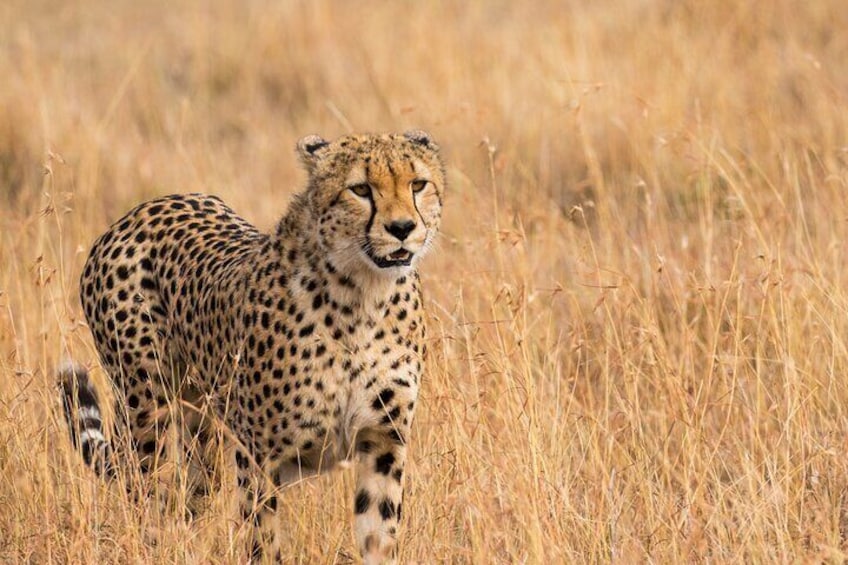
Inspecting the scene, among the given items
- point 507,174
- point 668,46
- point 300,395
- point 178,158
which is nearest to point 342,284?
point 300,395

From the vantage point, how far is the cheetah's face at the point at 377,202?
3.17m

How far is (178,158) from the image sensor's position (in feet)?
22.0

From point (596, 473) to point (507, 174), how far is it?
2800mm

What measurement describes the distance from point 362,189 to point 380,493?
0.64 m

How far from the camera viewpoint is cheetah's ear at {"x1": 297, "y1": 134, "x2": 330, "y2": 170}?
3.47 meters

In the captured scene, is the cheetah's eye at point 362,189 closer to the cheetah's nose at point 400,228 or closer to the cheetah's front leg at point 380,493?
the cheetah's nose at point 400,228

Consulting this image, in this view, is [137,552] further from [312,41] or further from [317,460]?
[312,41]

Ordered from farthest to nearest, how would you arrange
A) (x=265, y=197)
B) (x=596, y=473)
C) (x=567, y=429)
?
(x=265, y=197) → (x=567, y=429) → (x=596, y=473)

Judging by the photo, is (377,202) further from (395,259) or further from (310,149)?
(310,149)

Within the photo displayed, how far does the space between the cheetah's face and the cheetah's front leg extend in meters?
0.38

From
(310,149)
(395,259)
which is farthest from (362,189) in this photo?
(310,149)

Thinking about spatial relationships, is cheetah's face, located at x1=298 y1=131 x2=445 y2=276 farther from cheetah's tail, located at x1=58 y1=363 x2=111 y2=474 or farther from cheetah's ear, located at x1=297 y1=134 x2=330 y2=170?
cheetah's tail, located at x1=58 y1=363 x2=111 y2=474

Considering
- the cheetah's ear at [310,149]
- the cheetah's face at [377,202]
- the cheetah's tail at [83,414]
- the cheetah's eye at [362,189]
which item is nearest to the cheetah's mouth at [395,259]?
the cheetah's face at [377,202]

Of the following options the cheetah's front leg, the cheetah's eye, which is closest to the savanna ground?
the cheetah's front leg
